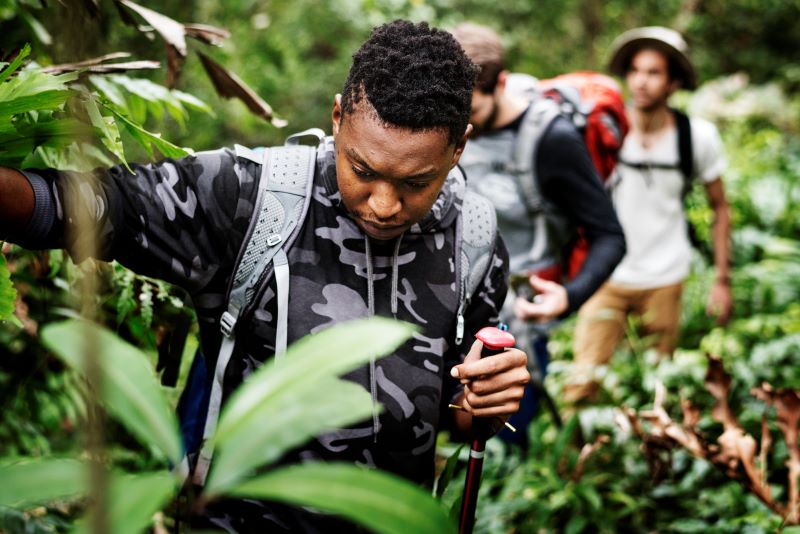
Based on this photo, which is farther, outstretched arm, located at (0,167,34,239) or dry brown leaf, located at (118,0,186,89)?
dry brown leaf, located at (118,0,186,89)

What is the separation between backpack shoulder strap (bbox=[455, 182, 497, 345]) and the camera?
6.31 feet

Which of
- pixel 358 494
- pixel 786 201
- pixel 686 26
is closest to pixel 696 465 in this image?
pixel 358 494

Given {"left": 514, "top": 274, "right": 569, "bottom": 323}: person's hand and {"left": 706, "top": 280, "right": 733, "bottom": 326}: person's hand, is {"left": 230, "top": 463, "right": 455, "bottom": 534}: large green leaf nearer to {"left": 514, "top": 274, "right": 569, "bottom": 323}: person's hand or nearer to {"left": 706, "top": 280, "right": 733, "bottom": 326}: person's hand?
{"left": 514, "top": 274, "right": 569, "bottom": 323}: person's hand

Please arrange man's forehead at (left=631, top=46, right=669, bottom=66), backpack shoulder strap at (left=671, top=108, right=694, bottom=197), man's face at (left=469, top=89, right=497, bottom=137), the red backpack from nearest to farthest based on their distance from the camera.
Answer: man's face at (left=469, top=89, right=497, bottom=137) → the red backpack → backpack shoulder strap at (left=671, top=108, right=694, bottom=197) → man's forehead at (left=631, top=46, right=669, bottom=66)

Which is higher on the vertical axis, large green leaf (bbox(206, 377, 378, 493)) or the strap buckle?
large green leaf (bbox(206, 377, 378, 493))

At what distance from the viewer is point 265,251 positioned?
5.70ft

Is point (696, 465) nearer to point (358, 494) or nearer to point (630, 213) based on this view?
point (630, 213)

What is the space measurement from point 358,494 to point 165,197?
1.13 meters

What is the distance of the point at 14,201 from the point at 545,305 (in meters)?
2.09

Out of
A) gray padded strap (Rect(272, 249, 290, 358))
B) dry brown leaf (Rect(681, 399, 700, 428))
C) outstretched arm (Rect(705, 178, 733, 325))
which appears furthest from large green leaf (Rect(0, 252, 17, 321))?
outstretched arm (Rect(705, 178, 733, 325))

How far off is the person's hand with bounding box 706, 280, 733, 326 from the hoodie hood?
358cm

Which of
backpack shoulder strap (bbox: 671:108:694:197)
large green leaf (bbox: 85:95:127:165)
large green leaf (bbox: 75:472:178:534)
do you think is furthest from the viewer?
backpack shoulder strap (bbox: 671:108:694:197)

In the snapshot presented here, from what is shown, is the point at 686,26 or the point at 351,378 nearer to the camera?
the point at 351,378

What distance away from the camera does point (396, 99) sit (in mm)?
1625
